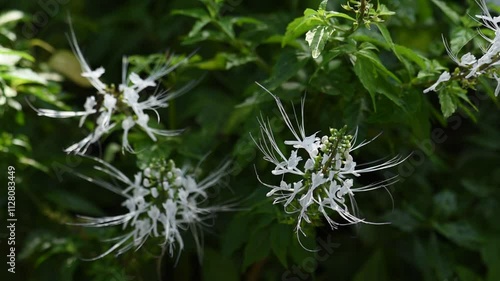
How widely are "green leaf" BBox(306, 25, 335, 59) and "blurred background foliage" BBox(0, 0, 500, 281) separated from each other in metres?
0.08

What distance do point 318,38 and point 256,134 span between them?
286mm

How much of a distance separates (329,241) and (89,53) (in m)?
0.90

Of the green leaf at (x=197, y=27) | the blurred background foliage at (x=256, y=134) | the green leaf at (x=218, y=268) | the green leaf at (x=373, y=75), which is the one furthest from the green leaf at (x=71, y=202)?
the green leaf at (x=373, y=75)

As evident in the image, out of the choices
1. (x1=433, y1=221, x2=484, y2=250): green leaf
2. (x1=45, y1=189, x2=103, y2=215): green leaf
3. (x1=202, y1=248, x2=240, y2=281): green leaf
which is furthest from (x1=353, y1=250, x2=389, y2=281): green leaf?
(x1=45, y1=189, x2=103, y2=215): green leaf

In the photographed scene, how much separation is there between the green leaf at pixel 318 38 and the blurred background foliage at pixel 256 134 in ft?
0.26

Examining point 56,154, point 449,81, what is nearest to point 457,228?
point 449,81

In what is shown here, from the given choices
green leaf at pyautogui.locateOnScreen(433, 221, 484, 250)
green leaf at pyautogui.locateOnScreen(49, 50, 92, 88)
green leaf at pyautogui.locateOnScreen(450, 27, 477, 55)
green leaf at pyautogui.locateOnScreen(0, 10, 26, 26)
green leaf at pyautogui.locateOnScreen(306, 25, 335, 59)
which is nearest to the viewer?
green leaf at pyautogui.locateOnScreen(306, 25, 335, 59)

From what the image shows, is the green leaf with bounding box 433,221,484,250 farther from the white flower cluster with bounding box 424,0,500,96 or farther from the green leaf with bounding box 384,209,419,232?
the white flower cluster with bounding box 424,0,500,96

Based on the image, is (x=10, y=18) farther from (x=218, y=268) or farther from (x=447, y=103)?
(x=447, y=103)

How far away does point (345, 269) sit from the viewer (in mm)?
1804

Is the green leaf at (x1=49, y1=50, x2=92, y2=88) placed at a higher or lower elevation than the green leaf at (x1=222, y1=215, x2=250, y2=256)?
higher

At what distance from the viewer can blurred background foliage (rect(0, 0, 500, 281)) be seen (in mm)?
1357

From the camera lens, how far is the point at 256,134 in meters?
→ 1.36

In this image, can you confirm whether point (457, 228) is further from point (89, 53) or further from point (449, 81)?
point (89, 53)
